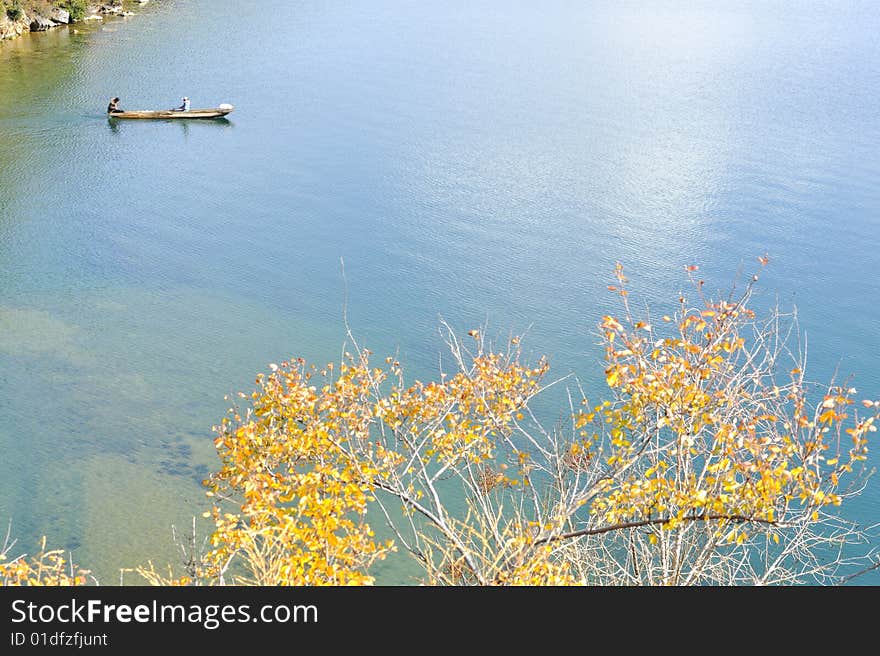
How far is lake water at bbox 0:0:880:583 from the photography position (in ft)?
52.9

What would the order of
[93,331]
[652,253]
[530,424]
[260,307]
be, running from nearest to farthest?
[530,424] < [93,331] < [260,307] < [652,253]

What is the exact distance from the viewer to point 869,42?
45.0 metres

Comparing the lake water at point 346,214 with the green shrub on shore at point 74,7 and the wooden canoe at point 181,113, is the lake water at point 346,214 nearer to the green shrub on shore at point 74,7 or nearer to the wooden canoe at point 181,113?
the wooden canoe at point 181,113

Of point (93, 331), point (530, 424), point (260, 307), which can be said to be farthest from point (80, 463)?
point (530, 424)

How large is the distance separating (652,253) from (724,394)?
1416cm

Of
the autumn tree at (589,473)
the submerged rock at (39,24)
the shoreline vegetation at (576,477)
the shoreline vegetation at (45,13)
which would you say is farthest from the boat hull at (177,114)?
the autumn tree at (589,473)

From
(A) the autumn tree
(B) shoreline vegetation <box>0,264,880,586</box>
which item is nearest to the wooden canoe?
(B) shoreline vegetation <box>0,264,880,586</box>

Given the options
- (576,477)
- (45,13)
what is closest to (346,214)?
(576,477)

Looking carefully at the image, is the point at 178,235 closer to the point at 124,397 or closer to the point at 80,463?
the point at 124,397

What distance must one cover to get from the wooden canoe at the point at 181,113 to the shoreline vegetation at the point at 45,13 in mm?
11404

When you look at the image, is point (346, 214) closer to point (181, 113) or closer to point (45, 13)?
point (181, 113)

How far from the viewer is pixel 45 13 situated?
132 feet

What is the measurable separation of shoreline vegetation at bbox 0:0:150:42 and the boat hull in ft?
37.3

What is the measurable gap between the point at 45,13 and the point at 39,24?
83cm
